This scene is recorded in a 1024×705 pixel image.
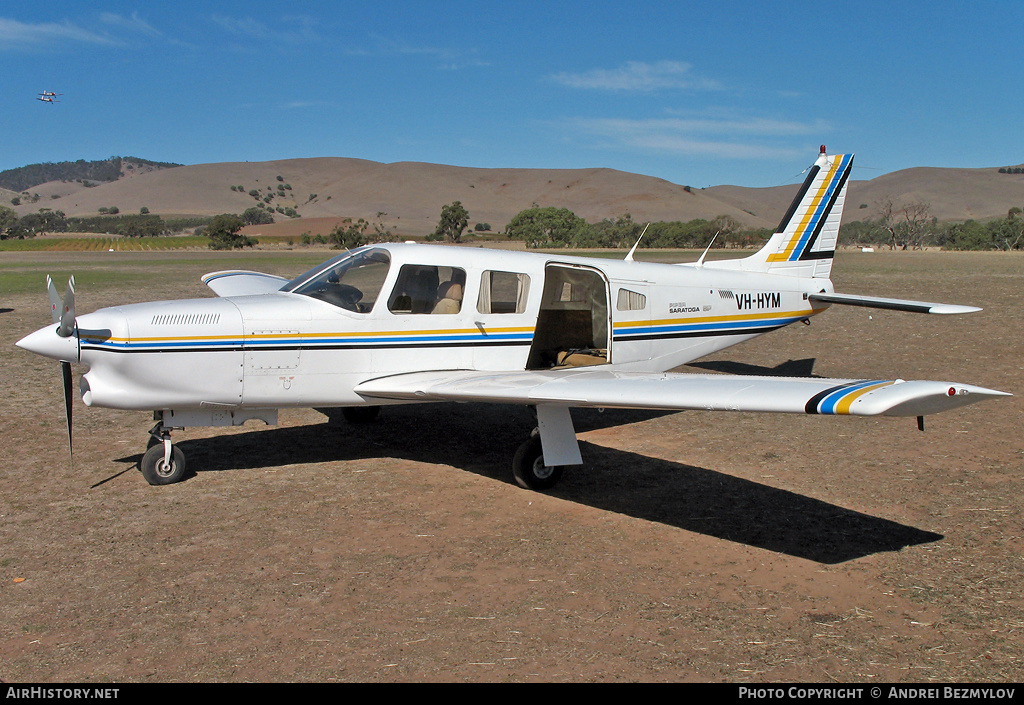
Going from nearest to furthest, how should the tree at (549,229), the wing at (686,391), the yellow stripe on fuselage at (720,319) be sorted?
→ 1. the wing at (686,391)
2. the yellow stripe on fuselage at (720,319)
3. the tree at (549,229)

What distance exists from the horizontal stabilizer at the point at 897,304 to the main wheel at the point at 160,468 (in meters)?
7.88

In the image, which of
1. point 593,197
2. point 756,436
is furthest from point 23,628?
point 593,197

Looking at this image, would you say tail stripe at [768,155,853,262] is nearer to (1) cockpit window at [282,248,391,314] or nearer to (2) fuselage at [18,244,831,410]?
(2) fuselage at [18,244,831,410]

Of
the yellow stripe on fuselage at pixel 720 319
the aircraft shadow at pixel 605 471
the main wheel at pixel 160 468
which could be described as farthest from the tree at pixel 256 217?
the main wheel at pixel 160 468

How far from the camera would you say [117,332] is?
6457 millimetres

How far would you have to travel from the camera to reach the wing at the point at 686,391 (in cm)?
441

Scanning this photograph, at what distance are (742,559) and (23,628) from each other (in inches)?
189

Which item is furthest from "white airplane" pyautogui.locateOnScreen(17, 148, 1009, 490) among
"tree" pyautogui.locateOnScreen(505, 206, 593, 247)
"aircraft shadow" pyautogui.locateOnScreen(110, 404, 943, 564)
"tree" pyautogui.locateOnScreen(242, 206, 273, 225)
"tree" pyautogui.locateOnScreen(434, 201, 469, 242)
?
"tree" pyautogui.locateOnScreen(242, 206, 273, 225)

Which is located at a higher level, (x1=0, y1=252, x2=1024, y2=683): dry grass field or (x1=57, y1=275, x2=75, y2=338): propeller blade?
(x1=57, y1=275, x2=75, y2=338): propeller blade

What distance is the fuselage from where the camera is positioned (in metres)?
6.56

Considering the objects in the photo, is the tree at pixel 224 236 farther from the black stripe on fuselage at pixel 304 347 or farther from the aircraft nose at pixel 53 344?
the black stripe on fuselage at pixel 304 347

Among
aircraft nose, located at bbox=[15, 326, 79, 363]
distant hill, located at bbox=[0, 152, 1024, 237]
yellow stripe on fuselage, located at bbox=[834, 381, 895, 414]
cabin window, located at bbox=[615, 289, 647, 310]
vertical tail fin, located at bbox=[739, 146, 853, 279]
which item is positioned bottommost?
aircraft nose, located at bbox=[15, 326, 79, 363]

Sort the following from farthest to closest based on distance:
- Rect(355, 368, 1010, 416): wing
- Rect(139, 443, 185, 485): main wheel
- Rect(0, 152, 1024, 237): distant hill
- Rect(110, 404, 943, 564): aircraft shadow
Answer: Rect(0, 152, 1024, 237): distant hill, Rect(139, 443, 185, 485): main wheel, Rect(110, 404, 943, 564): aircraft shadow, Rect(355, 368, 1010, 416): wing

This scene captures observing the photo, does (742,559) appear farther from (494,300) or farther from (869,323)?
(869,323)
